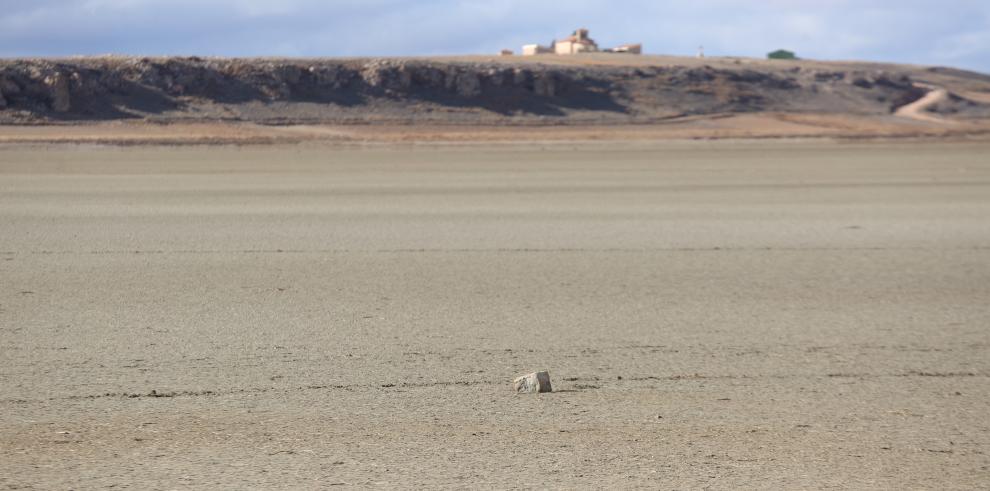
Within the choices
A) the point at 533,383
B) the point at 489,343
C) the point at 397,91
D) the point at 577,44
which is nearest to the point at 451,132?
the point at 397,91

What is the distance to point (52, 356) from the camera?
6.26m

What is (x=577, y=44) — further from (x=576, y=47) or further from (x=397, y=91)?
(x=397, y=91)

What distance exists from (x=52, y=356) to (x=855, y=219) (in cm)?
1017

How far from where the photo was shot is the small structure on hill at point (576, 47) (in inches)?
2904

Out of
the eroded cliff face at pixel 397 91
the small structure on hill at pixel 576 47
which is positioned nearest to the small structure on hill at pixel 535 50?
the small structure on hill at pixel 576 47

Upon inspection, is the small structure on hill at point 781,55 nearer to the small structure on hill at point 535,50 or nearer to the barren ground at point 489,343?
the small structure on hill at point 535,50

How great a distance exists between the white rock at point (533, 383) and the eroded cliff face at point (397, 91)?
3279 centimetres

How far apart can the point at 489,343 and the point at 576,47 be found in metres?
68.7

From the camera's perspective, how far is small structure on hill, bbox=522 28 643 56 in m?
73.8

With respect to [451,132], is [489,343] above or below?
above

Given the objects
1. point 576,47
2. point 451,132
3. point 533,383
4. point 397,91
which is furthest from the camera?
point 576,47

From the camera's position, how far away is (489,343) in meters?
6.71

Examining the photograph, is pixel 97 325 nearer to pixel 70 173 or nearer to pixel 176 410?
pixel 176 410

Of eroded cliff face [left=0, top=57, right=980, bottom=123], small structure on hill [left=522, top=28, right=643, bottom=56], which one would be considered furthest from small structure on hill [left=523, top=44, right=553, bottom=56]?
eroded cliff face [left=0, top=57, right=980, bottom=123]
